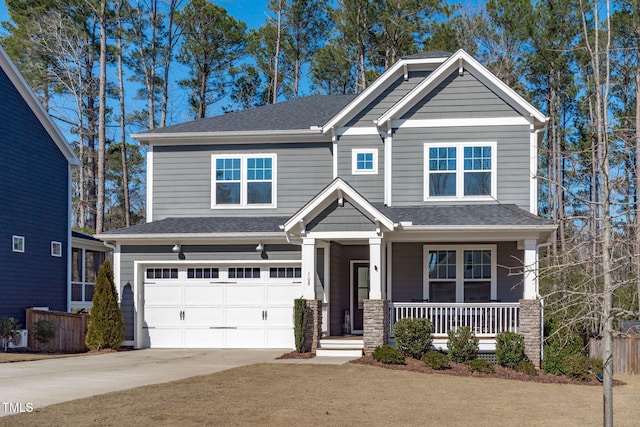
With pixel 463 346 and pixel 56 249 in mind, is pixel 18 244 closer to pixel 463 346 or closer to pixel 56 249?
pixel 56 249

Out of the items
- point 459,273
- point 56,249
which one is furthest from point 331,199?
Answer: point 56,249

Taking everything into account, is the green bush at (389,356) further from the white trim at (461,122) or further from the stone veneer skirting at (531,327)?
the white trim at (461,122)

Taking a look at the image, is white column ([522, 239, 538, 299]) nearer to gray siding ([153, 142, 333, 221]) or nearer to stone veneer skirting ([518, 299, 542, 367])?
stone veneer skirting ([518, 299, 542, 367])

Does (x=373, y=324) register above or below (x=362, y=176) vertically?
below

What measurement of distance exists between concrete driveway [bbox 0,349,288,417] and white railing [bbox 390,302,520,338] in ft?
10.8

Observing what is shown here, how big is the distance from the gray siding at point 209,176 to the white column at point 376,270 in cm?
400

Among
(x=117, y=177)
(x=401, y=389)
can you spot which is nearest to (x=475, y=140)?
(x=401, y=389)

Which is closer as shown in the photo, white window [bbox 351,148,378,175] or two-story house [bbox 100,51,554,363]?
two-story house [bbox 100,51,554,363]

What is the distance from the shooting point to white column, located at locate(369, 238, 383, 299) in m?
17.8

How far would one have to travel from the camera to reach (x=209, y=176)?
2198 centimetres

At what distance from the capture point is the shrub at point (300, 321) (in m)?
17.9

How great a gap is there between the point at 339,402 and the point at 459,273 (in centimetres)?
872

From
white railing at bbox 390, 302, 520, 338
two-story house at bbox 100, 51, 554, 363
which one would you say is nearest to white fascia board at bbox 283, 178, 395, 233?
two-story house at bbox 100, 51, 554, 363

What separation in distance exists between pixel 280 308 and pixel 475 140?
6.71m
